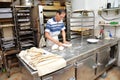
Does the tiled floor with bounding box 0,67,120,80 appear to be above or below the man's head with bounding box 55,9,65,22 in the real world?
below

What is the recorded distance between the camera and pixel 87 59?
218 centimetres

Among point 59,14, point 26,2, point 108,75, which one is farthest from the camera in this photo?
point 26,2

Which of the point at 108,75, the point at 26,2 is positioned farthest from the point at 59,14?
the point at 108,75

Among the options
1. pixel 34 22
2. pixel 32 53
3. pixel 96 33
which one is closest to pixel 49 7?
pixel 34 22

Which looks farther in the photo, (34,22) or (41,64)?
(34,22)

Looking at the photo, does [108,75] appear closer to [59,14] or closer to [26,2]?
[59,14]

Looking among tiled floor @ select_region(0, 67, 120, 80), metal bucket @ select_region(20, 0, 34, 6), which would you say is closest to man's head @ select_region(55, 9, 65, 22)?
metal bucket @ select_region(20, 0, 34, 6)

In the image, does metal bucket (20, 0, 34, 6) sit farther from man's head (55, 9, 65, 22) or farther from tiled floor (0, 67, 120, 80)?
tiled floor (0, 67, 120, 80)

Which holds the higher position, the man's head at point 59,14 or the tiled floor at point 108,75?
the man's head at point 59,14

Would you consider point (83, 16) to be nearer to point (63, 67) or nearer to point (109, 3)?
point (109, 3)

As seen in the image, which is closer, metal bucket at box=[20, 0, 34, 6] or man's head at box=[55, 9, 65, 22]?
man's head at box=[55, 9, 65, 22]

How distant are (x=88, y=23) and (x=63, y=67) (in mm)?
2388

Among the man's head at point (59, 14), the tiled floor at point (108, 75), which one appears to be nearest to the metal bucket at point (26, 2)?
the man's head at point (59, 14)

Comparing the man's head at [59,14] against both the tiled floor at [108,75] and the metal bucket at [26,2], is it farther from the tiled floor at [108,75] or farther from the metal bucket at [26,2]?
the tiled floor at [108,75]
